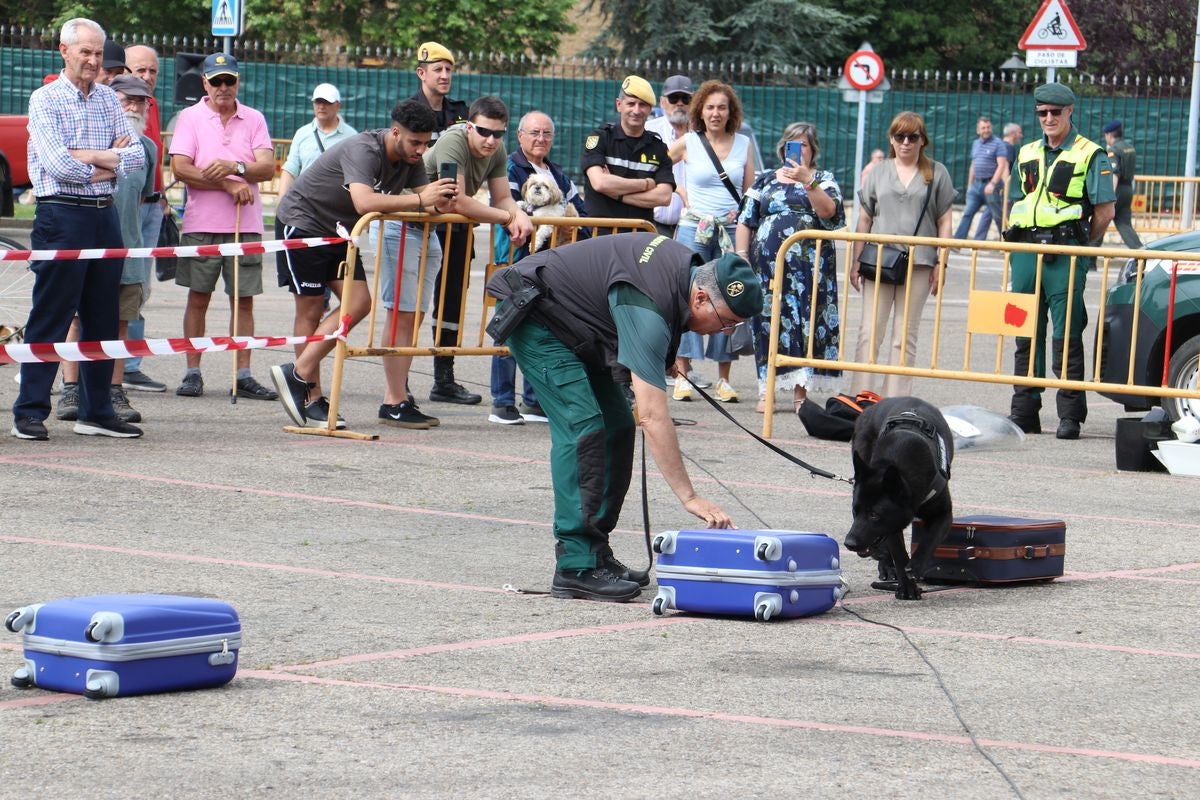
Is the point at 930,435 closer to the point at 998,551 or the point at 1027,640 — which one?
the point at 998,551

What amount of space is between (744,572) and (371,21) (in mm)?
40801

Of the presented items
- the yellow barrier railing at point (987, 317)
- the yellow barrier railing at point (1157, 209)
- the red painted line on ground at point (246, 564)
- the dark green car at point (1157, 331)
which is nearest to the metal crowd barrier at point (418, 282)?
the yellow barrier railing at point (987, 317)

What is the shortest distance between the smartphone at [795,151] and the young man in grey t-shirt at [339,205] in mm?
2370

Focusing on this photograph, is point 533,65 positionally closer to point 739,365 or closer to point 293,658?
point 739,365

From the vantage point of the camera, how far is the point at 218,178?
11.0 meters

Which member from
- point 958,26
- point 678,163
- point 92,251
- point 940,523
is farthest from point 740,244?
point 958,26

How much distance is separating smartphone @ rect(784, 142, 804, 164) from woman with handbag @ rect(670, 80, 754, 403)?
1.91ft

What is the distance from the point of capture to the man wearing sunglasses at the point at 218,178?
36.2 feet

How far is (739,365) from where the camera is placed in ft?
47.5

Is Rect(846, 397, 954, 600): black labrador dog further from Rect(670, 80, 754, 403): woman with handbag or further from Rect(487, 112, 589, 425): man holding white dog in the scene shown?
Rect(670, 80, 754, 403): woman with handbag

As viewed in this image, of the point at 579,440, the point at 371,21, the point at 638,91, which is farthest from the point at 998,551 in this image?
the point at 371,21

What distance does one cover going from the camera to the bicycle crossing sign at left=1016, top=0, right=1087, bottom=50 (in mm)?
19516

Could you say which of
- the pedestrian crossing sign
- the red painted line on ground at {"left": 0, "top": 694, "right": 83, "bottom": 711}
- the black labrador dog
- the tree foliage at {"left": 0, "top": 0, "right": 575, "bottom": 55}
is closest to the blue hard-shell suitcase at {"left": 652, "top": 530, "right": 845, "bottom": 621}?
the black labrador dog

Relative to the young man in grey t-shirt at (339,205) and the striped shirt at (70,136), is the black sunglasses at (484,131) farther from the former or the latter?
the striped shirt at (70,136)
